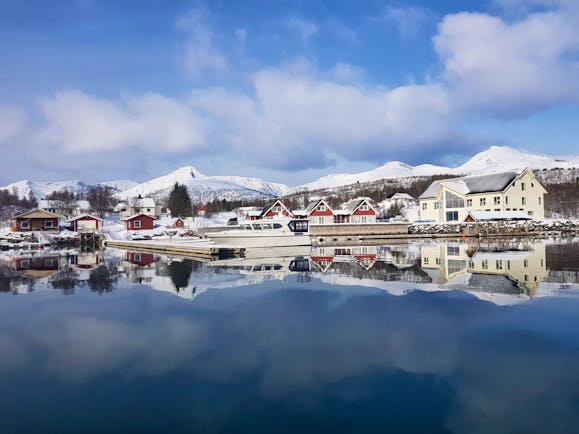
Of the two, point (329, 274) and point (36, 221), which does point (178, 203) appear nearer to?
point (36, 221)

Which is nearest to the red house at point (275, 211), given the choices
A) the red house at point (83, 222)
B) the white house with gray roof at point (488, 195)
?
the white house with gray roof at point (488, 195)

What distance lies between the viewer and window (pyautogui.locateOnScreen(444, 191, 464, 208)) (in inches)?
2206

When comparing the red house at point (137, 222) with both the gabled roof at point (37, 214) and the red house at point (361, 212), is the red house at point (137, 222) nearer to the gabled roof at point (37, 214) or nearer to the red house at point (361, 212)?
the gabled roof at point (37, 214)

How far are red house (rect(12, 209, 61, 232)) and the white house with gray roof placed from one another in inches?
1833

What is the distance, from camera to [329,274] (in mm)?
20250

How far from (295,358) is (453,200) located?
52489mm

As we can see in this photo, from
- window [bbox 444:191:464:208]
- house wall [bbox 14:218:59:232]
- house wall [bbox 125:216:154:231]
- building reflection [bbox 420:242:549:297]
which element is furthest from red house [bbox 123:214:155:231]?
building reflection [bbox 420:242:549:297]

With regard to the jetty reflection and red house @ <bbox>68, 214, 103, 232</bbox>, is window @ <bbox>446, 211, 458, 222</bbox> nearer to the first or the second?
the jetty reflection

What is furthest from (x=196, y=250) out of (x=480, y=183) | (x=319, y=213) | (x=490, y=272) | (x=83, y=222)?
(x=480, y=183)

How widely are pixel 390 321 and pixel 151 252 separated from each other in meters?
28.6

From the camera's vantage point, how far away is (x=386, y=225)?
167 ft

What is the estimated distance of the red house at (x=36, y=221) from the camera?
5234 centimetres

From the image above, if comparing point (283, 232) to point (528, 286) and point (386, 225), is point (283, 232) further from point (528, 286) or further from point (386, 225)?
point (528, 286)

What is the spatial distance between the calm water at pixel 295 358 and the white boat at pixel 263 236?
1861 centimetres
